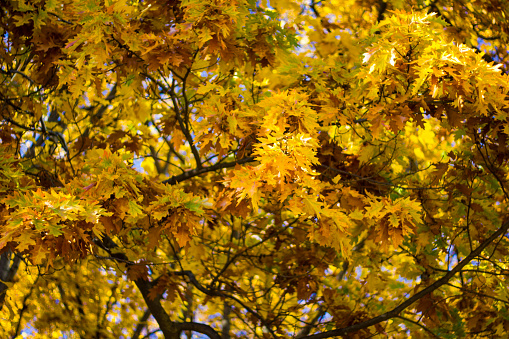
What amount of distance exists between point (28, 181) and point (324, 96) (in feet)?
7.87

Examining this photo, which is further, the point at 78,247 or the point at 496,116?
the point at 496,116

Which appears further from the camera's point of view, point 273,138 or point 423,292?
point 423,292

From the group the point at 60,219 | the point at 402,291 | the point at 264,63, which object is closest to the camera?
the point at 60,219

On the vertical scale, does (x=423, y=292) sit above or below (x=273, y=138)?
below

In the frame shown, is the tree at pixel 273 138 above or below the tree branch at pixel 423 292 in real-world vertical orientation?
above

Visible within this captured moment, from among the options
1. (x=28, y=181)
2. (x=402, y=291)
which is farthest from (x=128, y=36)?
(x=402, y=291)

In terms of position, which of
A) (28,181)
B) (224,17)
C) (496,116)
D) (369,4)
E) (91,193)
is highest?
(369,4)

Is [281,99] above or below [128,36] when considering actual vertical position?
below

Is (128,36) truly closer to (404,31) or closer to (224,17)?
(224,17)

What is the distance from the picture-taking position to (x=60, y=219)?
8.80 ft

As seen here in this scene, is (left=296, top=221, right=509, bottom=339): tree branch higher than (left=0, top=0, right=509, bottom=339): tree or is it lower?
lower

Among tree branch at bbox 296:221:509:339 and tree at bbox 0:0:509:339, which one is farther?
tree branch at bbox 296:221:509:339

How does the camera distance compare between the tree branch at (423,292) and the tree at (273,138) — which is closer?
the tree at (273,138)

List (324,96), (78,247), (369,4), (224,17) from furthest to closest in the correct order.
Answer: (369,4) → (324,96) → (224,17) → (78,247)
